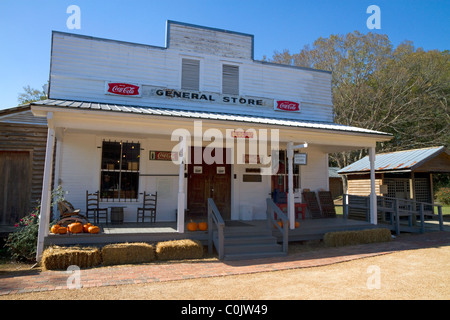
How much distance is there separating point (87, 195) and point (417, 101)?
82.1 feet

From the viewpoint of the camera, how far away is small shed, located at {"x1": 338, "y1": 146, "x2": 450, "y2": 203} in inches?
501

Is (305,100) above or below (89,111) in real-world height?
above

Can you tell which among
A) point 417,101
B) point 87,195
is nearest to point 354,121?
point 417,101

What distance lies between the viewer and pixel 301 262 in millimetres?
7016

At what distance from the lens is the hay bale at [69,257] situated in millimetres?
6238

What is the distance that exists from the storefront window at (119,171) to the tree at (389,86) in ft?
64.8

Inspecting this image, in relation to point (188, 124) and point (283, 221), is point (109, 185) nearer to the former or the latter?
point (188, 124)

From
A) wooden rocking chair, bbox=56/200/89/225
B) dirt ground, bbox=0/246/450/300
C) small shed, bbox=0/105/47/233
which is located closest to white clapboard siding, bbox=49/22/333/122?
small shed, bbox=0/105/47/233

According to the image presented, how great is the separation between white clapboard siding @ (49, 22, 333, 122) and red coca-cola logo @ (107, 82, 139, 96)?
16 centimetres

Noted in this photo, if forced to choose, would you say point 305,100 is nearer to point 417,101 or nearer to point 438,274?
point 438,274

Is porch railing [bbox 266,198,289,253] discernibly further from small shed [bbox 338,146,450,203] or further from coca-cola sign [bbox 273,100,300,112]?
small shed [bbox 338,146,450,203]

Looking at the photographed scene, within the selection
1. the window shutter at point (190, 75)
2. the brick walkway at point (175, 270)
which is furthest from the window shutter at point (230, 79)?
the brick walkway at point (175, 270)

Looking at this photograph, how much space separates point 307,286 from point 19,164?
28.8 feet

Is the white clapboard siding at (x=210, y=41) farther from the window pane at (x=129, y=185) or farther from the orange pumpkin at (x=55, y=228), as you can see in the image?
the orange pumpkin at (x=55, y=228)
